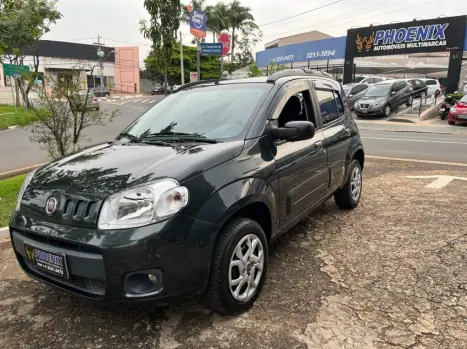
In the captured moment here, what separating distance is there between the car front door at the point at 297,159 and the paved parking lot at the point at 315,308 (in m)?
0.55

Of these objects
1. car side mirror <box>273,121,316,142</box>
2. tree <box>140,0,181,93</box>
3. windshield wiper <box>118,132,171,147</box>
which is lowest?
windshield wiper <box>118,132,171,147</box>

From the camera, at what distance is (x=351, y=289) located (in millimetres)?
3252

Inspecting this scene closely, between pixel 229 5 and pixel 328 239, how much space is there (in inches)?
1923

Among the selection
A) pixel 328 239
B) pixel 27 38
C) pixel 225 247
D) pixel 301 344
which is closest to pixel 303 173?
pixel 328 239

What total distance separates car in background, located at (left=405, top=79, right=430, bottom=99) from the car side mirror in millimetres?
21967

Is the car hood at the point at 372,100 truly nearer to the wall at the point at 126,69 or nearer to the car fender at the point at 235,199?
the car fender at the point at 235,199

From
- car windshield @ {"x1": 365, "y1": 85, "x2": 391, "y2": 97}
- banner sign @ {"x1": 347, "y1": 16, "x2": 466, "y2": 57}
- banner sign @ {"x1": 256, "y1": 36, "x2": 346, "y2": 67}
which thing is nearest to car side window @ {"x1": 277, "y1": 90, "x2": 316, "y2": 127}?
car windshield @ {"x1": 365, "y1": 85, "x2": 391, "y2": 97}

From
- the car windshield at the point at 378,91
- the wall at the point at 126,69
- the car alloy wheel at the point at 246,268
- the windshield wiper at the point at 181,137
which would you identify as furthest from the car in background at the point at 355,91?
the wall at the point at 126,69

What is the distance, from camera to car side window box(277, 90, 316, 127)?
359cm

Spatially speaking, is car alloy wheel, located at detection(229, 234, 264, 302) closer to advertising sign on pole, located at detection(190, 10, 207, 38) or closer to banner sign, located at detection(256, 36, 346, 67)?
advertising sign on pole, located at detection(190, 10, 207, 38)

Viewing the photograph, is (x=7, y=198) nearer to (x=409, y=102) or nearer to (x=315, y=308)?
(x=315, y=308)

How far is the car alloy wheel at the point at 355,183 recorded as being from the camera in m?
5.15

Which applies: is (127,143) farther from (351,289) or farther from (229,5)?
(229,5)

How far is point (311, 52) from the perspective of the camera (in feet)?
109
